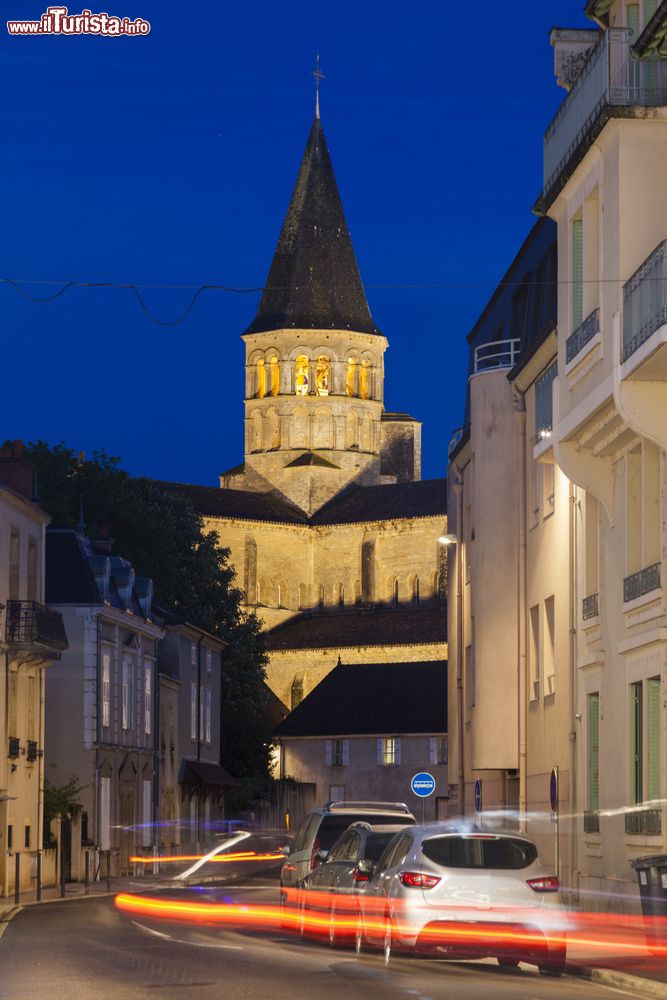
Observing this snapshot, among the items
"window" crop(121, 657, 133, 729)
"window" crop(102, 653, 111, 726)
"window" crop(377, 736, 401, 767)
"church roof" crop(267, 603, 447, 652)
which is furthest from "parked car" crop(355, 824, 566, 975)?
"church roof" crop(267, 603, 447, 652)

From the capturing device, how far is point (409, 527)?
5536 inches

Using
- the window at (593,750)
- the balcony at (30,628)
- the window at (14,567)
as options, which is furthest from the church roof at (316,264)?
the window at (593,750)

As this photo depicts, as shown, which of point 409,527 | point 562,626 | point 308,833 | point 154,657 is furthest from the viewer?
point 409,527

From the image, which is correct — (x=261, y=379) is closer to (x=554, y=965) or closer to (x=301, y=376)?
(x=301, y=376)

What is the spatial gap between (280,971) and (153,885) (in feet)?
92.6

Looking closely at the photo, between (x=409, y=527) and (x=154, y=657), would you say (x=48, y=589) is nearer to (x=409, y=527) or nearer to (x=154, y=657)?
(x=154, y=657)

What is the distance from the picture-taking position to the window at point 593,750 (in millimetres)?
28406

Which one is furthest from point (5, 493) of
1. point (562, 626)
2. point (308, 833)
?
point (308, 833)

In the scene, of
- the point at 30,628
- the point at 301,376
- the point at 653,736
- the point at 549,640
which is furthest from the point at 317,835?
the point at 301,376

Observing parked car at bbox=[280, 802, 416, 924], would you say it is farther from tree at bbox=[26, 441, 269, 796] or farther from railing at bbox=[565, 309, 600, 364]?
tree at bbox=[26, 441, 269, 796]

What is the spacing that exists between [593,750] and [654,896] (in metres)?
9.26

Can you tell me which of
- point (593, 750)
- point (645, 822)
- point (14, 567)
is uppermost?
point (14, 567)

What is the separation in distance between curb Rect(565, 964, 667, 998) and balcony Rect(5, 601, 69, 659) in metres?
25.2

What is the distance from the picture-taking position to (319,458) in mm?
147250
